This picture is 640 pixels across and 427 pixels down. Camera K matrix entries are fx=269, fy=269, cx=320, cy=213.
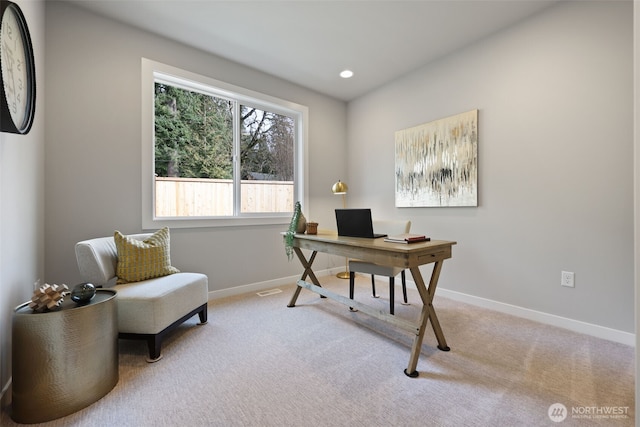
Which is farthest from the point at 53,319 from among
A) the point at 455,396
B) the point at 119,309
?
the point at 455,396

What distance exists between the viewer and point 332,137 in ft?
13.6

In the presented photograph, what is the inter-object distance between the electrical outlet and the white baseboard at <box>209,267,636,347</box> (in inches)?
11.2

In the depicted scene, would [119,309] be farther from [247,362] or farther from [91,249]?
[247,362]

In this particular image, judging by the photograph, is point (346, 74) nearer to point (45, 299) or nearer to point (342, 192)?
point (342, 192)

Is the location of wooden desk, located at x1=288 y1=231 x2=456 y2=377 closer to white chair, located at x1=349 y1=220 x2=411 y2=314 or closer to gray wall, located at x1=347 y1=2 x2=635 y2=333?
white chair, located at x1=349 y1=220 x2=411 y2=314

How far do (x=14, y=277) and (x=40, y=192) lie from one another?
0.84m

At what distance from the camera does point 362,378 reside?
1.59 m

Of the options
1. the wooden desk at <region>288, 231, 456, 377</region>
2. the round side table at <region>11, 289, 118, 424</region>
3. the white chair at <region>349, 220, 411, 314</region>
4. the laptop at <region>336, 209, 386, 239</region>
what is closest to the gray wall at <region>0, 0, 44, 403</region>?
the round side table at <region>11, 289, 118, 424</region>

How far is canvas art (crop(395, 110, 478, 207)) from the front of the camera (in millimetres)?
2789

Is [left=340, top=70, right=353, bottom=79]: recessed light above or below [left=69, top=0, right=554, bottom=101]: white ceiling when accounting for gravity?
above

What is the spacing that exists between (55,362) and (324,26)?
306 cm

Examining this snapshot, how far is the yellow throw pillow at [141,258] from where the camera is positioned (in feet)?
6.78

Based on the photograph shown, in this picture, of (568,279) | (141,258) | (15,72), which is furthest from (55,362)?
(568,279)

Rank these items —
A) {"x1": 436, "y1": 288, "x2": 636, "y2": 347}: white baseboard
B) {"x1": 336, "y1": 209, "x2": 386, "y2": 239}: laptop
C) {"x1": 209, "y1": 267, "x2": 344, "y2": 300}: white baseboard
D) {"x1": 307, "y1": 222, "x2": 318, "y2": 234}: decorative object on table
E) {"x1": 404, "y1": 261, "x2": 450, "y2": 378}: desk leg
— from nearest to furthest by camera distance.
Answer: {"x1": 404, "y1": 261, "x2": 450, "y2": 378}: desk leg → {"x1": 436, "y1": 288, "x2": 636, "y2": 347}: white baseboard → {"x1": 336, "y1": 209, "x2": 386, "y2": 239}: laptop → {"x1": 307, "y1": 222, "x2": 318, "y2": 234}: decorative object on table → {"x1": 209, "y1": 267, "x2": 344, "y2": 300}: white baseboard
